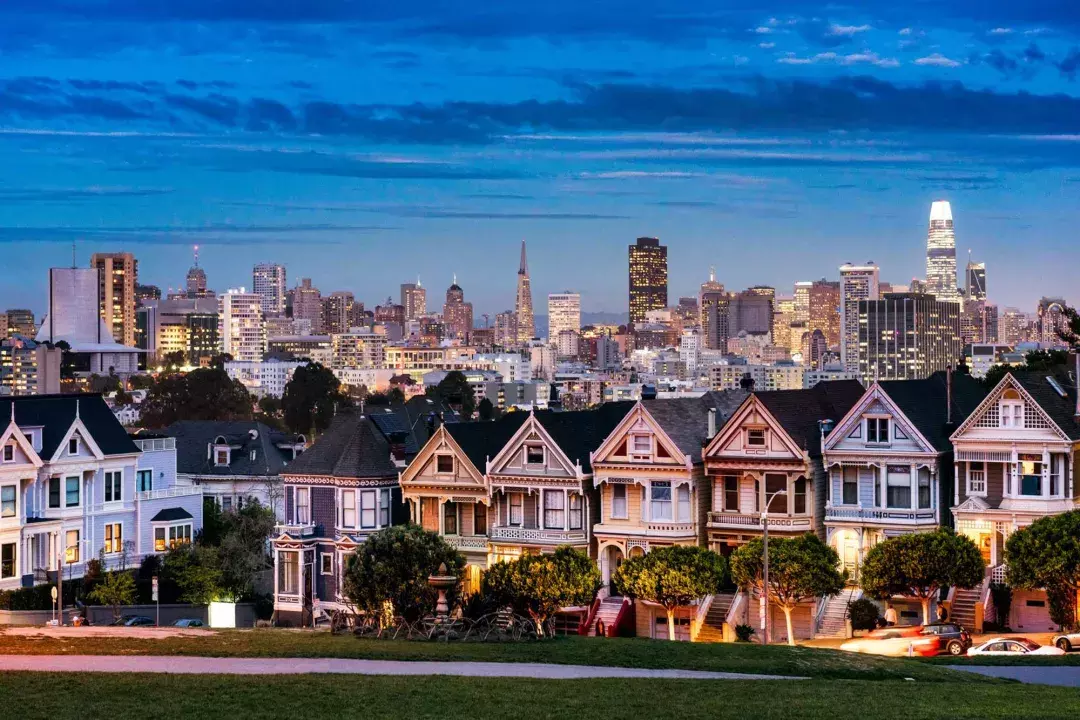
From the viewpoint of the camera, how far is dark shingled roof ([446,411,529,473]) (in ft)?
227

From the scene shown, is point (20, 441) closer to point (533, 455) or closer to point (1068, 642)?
point (533, 455)

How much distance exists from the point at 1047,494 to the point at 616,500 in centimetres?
1555

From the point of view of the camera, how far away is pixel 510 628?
5053 centimetres

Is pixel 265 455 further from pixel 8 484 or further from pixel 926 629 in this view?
pixel 926 629

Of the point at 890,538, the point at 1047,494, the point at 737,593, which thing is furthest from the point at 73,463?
the point at 1047,494

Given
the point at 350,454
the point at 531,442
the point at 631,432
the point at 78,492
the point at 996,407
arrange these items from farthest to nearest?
the point at 78,492 → the point at 350,454 → the point at 531,442 → the point at 631,432 → the point at 996,407

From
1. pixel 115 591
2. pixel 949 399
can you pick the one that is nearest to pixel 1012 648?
pixel 949 399

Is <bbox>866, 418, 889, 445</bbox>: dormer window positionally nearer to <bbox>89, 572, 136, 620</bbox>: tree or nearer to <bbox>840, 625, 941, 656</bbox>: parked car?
<bbox>840, 625, 941, 656</bbox>: parked car

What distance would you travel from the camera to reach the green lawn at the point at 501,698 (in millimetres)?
36594

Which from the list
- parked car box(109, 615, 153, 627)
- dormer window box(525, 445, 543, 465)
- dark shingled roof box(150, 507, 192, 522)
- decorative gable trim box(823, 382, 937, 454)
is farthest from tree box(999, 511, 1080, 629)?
dark shingled roof box(150, 507, 192, 522)

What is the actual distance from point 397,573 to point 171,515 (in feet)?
106

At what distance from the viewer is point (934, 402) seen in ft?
215

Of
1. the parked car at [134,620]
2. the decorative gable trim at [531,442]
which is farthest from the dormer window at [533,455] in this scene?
the parked car at [134,620]

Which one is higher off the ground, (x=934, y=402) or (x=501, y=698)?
(x=934, y=402)
